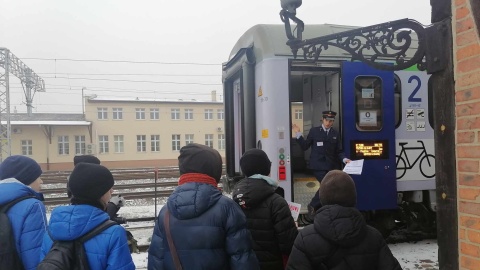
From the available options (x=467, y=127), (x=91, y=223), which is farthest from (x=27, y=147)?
(x=467, y=127)

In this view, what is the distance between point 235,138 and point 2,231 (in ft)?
17.5

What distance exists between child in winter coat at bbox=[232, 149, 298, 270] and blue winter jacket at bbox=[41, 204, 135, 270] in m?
1.10

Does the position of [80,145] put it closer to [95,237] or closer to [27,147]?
[27,147]

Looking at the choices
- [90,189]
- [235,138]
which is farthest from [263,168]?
[235,138]

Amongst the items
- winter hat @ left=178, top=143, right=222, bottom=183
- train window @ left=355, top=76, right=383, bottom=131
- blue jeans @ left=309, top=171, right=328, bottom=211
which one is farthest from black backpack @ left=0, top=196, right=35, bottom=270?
train window @ left=355, top=76, right=383, bottom=131

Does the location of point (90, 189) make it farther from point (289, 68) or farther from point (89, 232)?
point (289, 68)

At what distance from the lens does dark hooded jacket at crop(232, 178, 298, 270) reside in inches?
119

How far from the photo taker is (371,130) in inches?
232

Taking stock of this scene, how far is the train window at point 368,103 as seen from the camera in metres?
5.92

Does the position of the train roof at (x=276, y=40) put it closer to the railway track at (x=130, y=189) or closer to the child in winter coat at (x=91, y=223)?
the child in winter coat at (x=91, y=223)

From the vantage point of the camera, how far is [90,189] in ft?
7.47

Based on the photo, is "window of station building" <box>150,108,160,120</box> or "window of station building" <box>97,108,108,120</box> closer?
"window of station building" <box>97,108,108,120</box>

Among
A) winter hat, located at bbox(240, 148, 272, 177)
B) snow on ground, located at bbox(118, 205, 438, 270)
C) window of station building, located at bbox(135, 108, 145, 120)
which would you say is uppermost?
window of station building, located at bbox(135, 108, 145, 120)

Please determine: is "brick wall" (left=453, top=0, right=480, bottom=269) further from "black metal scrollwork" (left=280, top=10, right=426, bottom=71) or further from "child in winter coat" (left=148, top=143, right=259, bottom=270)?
"child in winter coat" (left=148, top=143, right=259, bottom=270)
